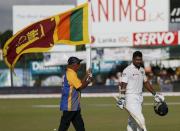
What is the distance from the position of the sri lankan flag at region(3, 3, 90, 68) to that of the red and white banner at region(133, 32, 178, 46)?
1752cm

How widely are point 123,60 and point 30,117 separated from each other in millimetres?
22797

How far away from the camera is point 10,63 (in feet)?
61.3

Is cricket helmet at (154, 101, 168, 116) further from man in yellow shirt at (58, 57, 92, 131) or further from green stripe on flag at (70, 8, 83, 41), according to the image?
green stripe on flag at (70, 8, 83, 41)

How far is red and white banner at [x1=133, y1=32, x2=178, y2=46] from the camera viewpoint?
40.2 m

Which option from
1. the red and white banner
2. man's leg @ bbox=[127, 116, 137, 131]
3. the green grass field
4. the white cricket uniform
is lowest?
the green grass field

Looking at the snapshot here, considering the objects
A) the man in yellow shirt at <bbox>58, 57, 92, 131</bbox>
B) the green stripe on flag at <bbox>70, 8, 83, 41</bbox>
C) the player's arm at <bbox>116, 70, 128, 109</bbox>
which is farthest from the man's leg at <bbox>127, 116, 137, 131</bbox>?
the green stripe on flag at <bbox>70, 8, 83, 41</bbox>

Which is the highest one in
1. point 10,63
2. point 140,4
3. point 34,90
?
point 140,4

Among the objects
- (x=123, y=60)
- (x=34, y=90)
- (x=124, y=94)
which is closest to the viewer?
(x=124, y=94)

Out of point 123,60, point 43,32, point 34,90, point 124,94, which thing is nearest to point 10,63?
point 43,32

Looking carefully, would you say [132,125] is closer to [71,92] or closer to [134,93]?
[134,93]

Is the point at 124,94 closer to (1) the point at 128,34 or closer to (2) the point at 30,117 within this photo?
(2) the point at 30,117

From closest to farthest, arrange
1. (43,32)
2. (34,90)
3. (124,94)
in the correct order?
(124,94), (43,32), (34,90)

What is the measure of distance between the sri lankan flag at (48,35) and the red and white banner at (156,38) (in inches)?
690

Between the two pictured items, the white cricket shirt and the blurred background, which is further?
the blurred background
